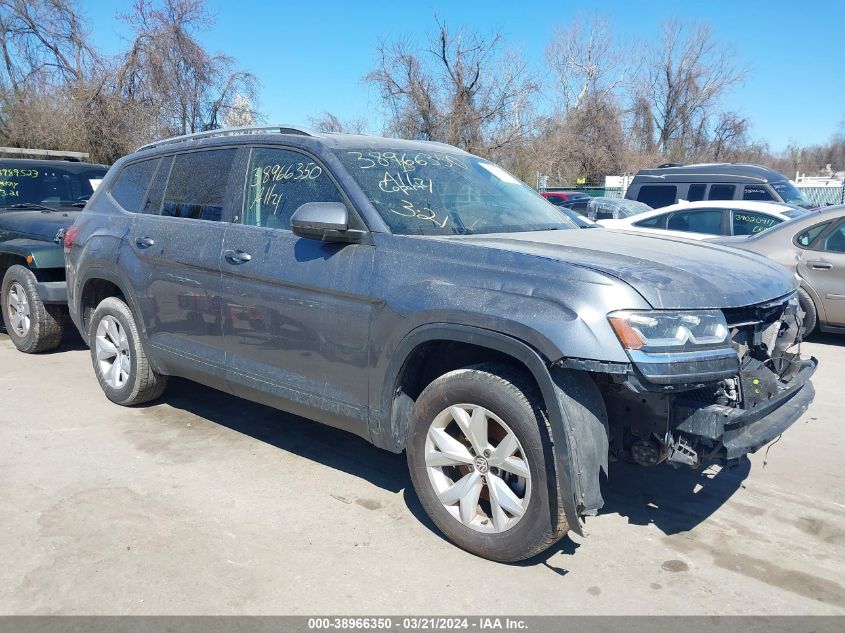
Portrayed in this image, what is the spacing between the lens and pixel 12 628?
284 centimetres

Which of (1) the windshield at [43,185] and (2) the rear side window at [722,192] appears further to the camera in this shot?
(2) the rear side window at [722,192]

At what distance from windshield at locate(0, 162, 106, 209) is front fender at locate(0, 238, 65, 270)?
1.01m

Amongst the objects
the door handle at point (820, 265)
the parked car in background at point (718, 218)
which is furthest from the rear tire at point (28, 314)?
Answer: the door handle at point (820, 265)

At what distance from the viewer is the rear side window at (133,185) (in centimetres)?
520

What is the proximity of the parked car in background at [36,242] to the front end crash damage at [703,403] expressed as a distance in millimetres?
5545

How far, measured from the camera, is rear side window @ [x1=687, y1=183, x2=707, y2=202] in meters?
14.6

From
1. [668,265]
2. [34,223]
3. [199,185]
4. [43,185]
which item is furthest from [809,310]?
[43,185]

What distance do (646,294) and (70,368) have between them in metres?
5.61

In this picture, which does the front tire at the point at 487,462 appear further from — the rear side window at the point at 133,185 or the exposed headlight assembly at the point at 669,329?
the rear side window at the point at 133,185

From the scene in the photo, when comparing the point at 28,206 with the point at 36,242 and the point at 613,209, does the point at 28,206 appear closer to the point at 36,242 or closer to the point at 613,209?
the point at 36,242

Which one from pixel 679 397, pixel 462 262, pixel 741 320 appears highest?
pixel 462 262

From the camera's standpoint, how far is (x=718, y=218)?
9891 millimetres

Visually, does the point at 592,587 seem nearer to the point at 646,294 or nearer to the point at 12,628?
the point at 646,294

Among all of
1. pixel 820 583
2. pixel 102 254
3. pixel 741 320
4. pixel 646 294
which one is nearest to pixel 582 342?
pixel 646 294
